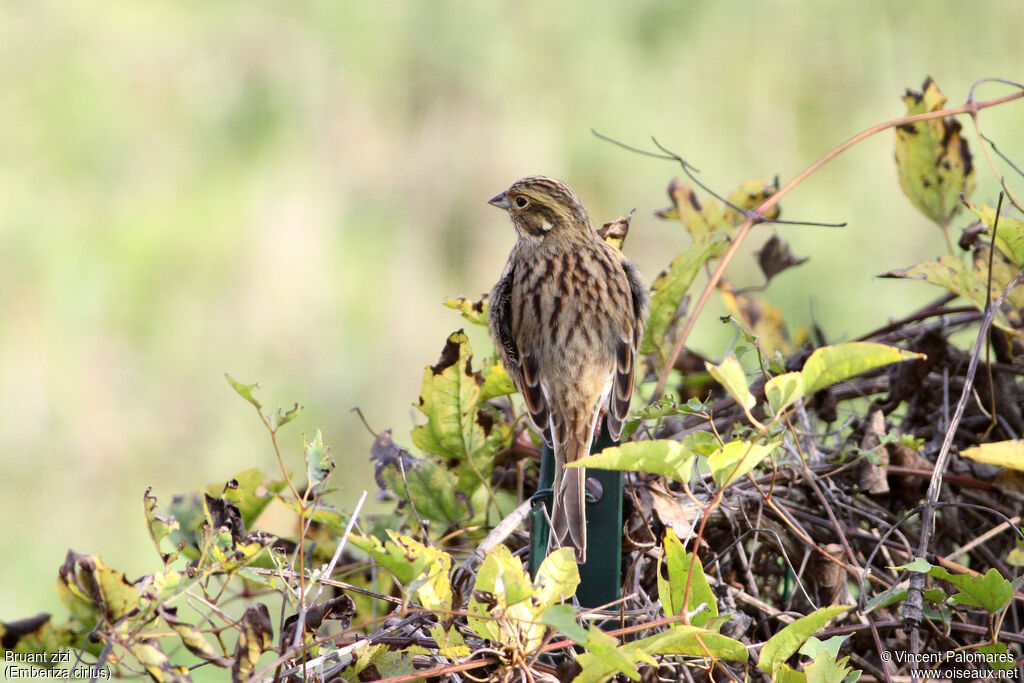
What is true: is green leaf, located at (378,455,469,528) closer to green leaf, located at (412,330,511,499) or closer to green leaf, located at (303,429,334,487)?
green leaf, located at (412,330,511,499)

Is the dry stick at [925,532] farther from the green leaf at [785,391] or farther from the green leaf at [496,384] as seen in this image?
the green leaf at [496,384]

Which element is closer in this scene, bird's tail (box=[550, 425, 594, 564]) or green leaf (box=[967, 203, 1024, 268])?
bird's tail (box=[550, 425, 594, 564])

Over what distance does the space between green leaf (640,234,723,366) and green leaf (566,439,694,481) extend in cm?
74

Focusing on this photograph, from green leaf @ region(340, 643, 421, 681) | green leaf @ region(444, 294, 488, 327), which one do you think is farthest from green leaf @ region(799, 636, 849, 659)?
green leaf @ region(444, 294, 488, 327)

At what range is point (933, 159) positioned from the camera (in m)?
2.14

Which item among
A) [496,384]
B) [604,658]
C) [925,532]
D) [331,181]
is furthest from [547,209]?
[331,181]

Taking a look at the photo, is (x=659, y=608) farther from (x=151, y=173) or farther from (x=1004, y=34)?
(x=1004, y=34)

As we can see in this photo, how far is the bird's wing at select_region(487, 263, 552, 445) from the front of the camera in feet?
6.17

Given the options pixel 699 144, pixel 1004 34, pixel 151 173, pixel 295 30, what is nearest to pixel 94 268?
pixel 151 173

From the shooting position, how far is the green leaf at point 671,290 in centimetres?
197

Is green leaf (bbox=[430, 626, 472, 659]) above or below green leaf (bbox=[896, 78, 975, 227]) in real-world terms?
below

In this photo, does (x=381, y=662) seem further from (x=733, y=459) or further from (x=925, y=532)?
(x=925, y=532)

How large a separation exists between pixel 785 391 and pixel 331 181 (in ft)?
13.6

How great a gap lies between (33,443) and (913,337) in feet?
11.4
